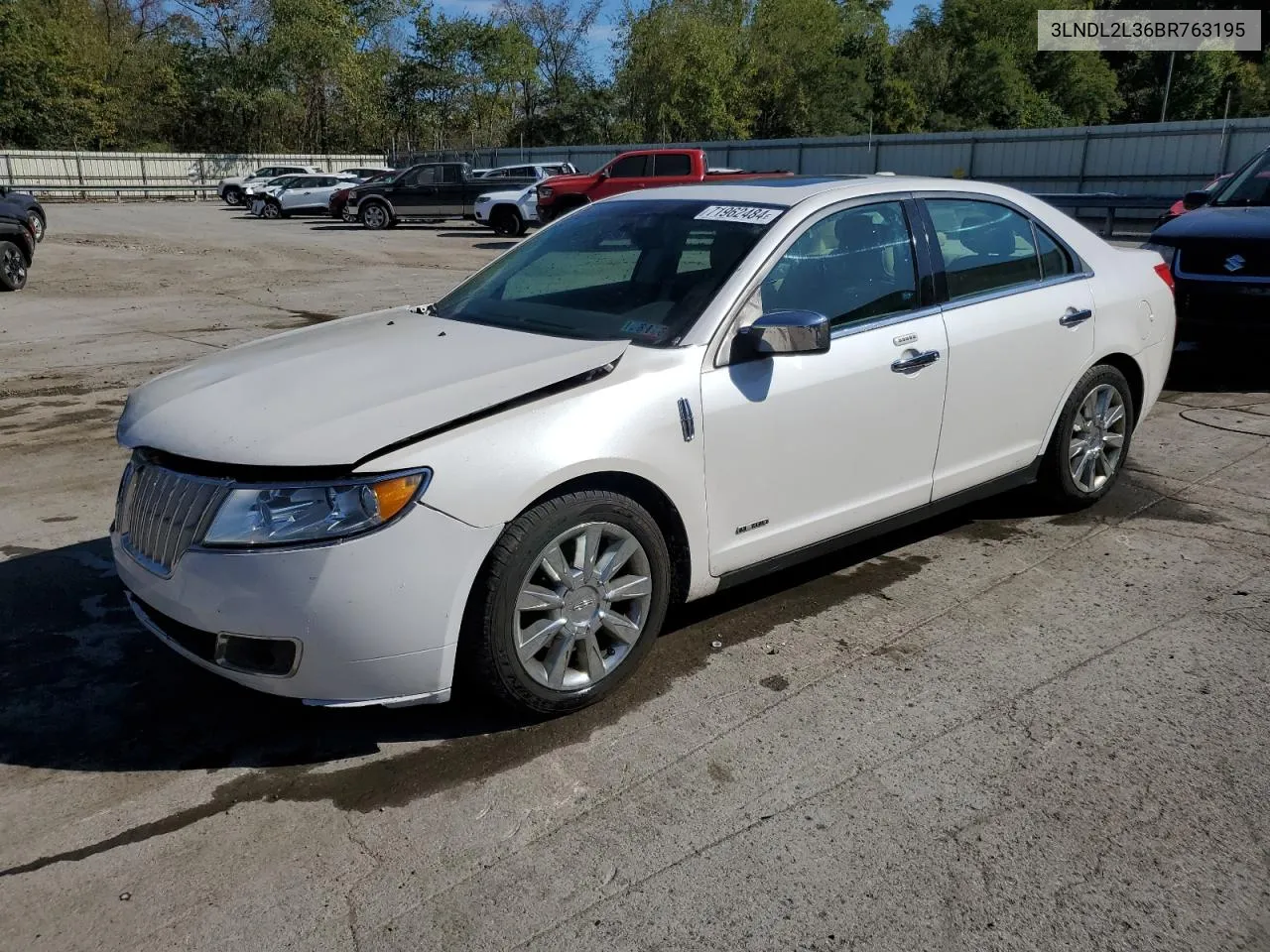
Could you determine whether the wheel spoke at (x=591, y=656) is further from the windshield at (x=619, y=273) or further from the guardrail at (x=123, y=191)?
the guardrail at (x=123, y=191)

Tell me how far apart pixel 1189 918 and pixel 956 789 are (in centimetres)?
67

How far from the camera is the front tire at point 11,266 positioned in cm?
1477

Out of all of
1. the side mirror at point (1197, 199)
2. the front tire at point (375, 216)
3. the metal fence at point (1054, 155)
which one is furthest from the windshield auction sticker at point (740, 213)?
the front tire at point (375, 216)

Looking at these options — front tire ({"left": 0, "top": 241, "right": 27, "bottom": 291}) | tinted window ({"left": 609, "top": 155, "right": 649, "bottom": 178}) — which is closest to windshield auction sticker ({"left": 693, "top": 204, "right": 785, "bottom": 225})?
front tire ({"left": 0, "top": 241, "right": 27, "bottom": 291})

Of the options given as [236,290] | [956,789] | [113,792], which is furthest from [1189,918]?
[236,290]

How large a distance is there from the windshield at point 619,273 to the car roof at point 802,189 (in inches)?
3.0

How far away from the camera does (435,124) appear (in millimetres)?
64750

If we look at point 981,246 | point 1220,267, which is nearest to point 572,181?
point 1220,267

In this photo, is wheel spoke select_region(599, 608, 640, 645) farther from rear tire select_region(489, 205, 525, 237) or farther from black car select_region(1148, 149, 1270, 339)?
rear tire select_region(489, 205, 525, 237)

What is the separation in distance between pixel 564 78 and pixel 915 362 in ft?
223

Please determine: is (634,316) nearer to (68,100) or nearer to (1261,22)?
(68,100)

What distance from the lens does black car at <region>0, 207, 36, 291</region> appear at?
575 inches

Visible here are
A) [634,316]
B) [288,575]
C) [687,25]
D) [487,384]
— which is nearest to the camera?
[288,575]

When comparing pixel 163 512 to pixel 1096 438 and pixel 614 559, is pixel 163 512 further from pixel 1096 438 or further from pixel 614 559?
pixel 1096 438
